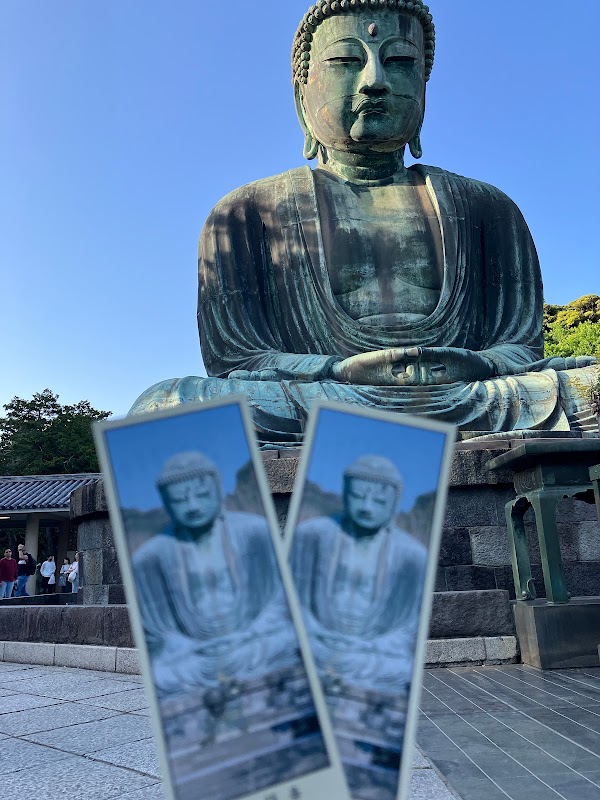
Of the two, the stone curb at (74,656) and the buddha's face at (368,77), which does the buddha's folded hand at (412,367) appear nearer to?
the buddha's face at (368,77)

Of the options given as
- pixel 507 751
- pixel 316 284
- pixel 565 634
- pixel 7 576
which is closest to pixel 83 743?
pixel 507 751

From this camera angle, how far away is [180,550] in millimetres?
1132

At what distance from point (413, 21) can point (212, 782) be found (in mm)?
8762

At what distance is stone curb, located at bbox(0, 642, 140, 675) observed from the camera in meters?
4.79

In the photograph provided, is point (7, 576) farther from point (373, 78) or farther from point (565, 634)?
point (565, 634)

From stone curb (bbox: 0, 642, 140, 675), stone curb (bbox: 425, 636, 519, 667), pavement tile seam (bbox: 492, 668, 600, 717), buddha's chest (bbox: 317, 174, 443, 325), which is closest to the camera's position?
pavement tile seam (bbox: 492, 668, 600, 717)

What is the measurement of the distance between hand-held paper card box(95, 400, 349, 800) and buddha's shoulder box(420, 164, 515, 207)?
317 inches

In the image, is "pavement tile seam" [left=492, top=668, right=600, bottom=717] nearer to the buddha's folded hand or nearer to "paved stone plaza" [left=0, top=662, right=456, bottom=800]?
"paved stone plaza" [left=0, top=662, right=456, bottom=800]

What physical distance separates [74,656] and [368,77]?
20.5 feet

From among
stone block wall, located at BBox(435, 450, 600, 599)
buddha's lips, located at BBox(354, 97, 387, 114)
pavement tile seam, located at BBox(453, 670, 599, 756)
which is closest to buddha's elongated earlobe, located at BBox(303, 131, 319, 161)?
buddha's lips, located at BBox(354, 97, 387, 114)

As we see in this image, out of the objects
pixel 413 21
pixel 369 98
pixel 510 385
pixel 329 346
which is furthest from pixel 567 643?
pixel 413 21

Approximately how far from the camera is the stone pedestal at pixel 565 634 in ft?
13.9

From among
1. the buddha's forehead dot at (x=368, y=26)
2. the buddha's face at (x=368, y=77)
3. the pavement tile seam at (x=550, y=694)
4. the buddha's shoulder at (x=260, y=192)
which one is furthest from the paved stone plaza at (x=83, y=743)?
the buddha's forehead dot at (x=368, y=26)

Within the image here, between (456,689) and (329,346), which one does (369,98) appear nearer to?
(329,346)
